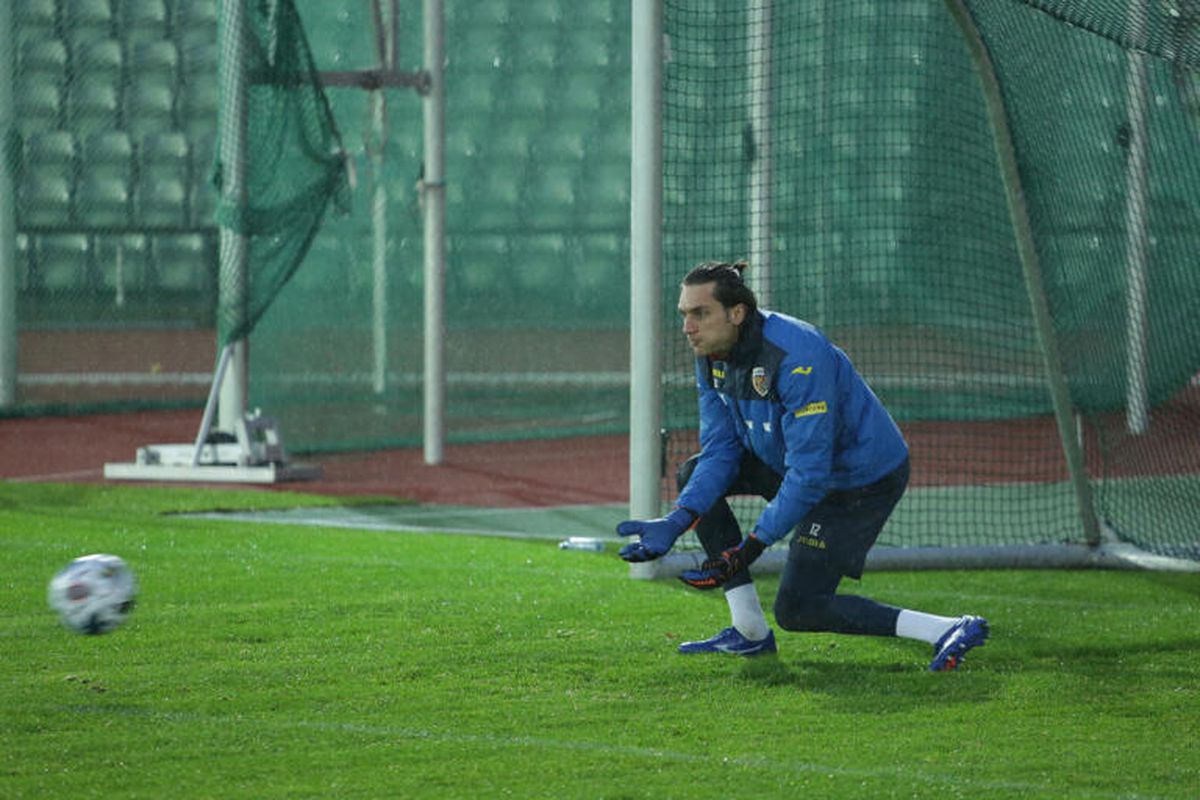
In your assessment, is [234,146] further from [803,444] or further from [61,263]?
[803,444]

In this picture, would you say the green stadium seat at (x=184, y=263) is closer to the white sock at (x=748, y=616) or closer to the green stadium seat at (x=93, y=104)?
the green stadium seat at (x=93, y=104)

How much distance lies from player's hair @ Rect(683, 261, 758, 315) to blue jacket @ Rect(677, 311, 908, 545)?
0.07m

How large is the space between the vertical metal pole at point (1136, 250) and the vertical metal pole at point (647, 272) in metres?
3.38

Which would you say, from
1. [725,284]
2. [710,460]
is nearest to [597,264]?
[710,460]

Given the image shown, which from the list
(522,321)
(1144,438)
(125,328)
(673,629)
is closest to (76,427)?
(125,328)

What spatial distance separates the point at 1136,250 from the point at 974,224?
3.18m

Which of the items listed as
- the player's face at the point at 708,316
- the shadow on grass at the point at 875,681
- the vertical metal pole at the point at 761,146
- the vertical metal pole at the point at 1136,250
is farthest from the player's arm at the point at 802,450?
the vertical metal pole at the point at 1136,250

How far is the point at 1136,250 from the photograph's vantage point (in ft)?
33.9

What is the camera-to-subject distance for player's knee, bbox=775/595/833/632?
225 inches

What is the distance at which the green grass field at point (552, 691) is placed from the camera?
14.5 feet

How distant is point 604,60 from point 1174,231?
6.19m

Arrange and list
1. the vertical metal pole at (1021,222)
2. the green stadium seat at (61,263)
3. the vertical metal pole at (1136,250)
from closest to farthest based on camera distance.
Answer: the vertical metal pole at (1021,222)
the vertical metal pole at (1136,250)
the green stadium seat at (61,263)

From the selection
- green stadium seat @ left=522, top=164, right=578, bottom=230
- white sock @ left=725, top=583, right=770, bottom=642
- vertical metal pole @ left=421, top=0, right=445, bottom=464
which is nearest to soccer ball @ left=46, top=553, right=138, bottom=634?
white sock @ left=725, top=583, right=770, bottom=642

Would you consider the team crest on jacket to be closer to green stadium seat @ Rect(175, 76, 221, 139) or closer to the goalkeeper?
the goalkeeper
